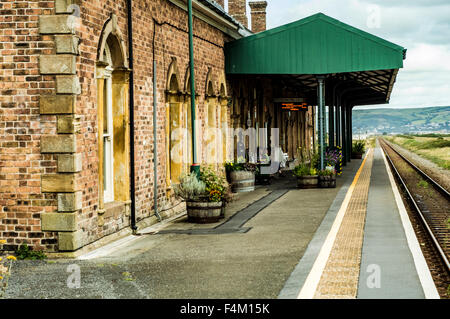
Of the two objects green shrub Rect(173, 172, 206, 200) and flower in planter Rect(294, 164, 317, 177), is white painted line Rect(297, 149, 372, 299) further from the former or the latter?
flower in planter Rect(294, 164, 317, 177)

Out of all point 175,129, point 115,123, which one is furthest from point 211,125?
point 115,123

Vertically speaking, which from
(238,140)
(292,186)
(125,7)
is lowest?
(292,186)

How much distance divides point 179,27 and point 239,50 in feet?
17.9

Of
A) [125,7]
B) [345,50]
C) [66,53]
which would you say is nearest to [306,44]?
[345,50]

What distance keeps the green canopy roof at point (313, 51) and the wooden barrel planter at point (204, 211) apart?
868cm

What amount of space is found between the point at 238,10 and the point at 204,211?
792 inches

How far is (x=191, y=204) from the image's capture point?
12.9m

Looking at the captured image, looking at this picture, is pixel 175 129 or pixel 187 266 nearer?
pixel 187 266

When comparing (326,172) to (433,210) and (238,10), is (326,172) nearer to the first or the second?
(433,210)

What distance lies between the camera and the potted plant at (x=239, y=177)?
1973 cm

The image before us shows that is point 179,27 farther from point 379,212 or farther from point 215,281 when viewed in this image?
point 215,281

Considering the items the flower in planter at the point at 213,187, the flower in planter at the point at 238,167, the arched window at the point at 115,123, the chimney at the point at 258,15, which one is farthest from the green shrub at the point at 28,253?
the chimney at the point at 258,15

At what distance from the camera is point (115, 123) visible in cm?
1183

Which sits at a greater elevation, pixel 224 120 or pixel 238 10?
pixel 238 10
